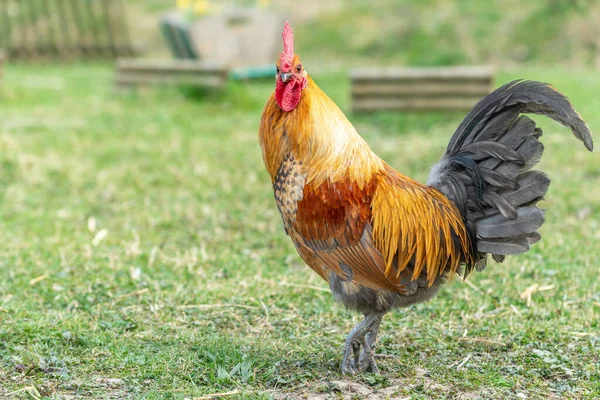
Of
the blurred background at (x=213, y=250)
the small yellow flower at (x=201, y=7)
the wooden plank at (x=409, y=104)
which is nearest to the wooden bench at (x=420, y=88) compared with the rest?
the wooden plank at (x=409, y=104)

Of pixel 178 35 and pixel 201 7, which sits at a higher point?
pixel 201 7

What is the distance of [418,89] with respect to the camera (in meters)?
10.1

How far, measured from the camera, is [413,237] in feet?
12.3

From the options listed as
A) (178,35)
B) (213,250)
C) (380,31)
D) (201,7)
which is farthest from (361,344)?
(380,31)

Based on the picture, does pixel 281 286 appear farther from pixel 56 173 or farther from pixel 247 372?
pixel 56 173

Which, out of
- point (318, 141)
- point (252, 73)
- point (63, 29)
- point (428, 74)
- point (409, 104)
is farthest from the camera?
point (63, 29)

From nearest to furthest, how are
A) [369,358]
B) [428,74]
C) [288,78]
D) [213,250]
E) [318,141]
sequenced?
[288,78] → [318,141] → [369,358] → [213,250] → [428,74]

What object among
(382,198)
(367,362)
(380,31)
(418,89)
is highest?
(380,31)

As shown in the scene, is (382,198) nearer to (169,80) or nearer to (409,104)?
(409,104)

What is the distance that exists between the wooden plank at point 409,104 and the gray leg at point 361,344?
21.4ft

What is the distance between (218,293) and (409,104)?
5.86m

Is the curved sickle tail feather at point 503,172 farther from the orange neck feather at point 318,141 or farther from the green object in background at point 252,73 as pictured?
the green object in background at point 252,73

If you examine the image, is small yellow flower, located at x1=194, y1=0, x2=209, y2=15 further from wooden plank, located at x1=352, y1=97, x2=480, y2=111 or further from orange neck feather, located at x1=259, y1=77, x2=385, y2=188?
orange neck feather, located at x1=259, y1=77, x2=385, y2=188

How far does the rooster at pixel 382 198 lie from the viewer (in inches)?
146
